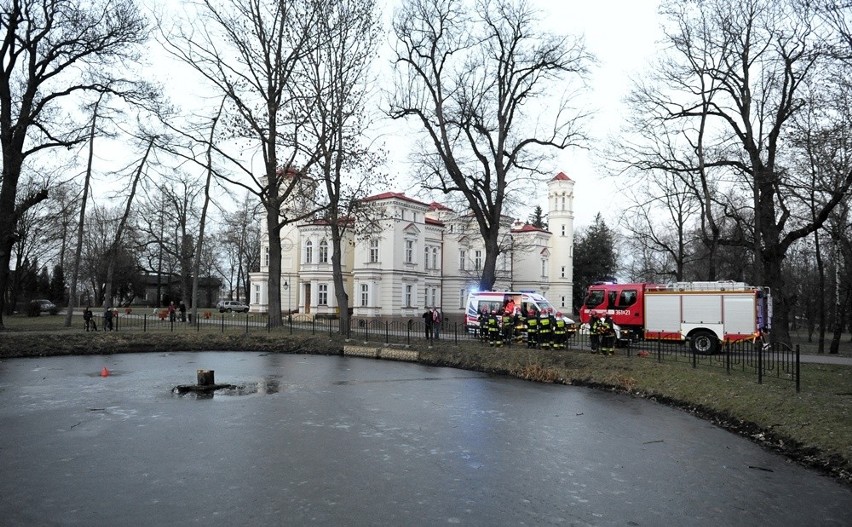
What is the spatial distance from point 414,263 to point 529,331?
30838 mm

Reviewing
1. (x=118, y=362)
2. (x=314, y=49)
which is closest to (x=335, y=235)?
(x=314, y=49)

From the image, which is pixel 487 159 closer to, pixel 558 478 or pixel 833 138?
pixel 833 138

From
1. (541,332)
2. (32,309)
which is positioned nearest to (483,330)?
(541,332)

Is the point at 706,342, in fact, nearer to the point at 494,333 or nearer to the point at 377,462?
the point at 494,333

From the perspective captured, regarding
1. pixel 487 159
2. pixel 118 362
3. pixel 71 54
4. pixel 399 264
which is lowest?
pixel 118 362

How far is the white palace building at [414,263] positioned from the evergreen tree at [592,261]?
17.8 ft

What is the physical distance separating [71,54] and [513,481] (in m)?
27.9

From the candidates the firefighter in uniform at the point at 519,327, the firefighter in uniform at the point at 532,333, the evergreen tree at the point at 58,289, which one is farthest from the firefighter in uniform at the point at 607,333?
the evergreen tree at the point at 58,289

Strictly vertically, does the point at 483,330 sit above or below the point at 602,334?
below

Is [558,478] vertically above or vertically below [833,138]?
below

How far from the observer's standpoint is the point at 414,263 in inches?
2082

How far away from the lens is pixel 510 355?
20625 millimetres

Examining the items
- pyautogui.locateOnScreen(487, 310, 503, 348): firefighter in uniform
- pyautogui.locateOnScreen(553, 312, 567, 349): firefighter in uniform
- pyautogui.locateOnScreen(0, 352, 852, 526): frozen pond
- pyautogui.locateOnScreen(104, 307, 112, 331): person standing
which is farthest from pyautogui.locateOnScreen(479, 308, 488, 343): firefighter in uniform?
pyautogui.locateOnScreen(104, 307, 112, 331): person standing

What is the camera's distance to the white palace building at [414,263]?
5075cm
